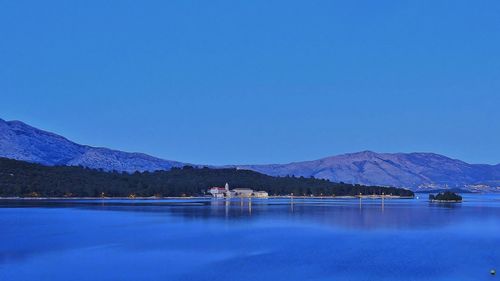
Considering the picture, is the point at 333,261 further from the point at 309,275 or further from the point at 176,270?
the point at 176,270

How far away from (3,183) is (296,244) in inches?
5139

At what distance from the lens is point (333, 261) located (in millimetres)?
35031

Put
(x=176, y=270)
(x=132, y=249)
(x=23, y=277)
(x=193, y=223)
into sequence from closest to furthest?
(x=23, y=277)
(x=176, y=270)
(x=132, y=249)
(x=193, y=223)

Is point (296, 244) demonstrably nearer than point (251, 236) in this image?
Yes

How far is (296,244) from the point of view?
44.1 meters

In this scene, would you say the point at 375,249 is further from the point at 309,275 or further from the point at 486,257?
the point at 309,275

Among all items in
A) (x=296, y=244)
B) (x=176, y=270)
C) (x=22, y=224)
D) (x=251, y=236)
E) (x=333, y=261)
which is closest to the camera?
(x=176, y=270)

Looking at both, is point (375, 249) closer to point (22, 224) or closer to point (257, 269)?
point (257, 269)

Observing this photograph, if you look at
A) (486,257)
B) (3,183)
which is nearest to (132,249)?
(486,257)

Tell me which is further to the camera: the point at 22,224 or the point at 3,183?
the point at 3,183

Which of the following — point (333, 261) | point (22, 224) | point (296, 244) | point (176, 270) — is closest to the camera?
point (176, 270)

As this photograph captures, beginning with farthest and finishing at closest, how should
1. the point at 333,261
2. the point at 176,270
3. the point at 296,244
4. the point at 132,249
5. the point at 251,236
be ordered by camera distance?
the point at 251,236 → the point at 296,244 → the point at 132,249 → the point at 333,261 → the point at 176,270

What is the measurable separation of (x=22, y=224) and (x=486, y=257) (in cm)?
4395

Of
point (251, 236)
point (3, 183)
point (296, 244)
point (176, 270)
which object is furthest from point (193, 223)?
point (3, 183)
